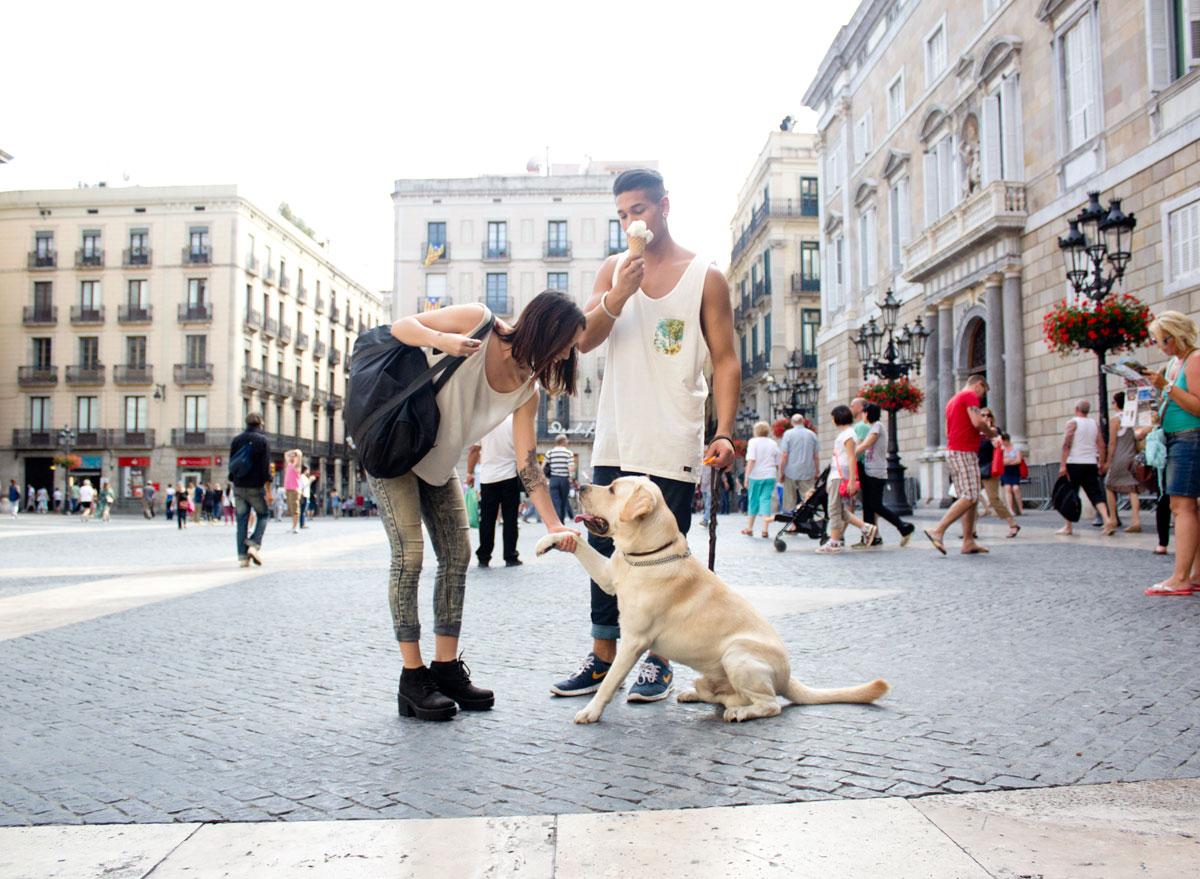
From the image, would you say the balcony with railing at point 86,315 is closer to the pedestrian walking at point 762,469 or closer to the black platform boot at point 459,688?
the pedestrian walking at point 762,469

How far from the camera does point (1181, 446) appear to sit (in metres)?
6.15

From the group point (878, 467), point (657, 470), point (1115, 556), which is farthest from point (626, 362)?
point (878, 467)

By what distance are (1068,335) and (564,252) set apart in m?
45.6

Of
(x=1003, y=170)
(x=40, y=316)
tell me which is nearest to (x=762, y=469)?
(x=1003, y=170)

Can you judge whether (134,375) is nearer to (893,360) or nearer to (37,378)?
(37,378)

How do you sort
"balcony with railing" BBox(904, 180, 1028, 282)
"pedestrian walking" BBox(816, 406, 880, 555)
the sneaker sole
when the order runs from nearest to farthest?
1. the sneaker sole
2. "pedestrian walking" BBox(816, 406, 880, 555)
3. "balcony with railing" BBox(904, 180, 1028, 282)

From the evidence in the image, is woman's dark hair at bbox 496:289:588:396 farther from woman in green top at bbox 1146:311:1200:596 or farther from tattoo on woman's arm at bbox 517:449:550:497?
woman in green top at bbox 1146:311:1200:596

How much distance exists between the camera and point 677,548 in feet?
11.2

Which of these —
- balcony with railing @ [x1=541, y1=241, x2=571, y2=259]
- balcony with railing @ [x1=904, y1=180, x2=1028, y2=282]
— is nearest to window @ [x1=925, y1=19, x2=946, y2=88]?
balcony with railing @ [x1=904, y1=180, x2=1028, y2=282]

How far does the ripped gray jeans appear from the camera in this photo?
3.57m

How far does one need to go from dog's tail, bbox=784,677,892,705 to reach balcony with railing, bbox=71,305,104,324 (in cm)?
5649

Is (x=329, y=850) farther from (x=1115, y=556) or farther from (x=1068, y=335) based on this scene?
(x=1068, y=335)

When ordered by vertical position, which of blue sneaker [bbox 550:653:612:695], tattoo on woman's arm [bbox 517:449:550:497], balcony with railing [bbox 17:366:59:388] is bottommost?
blue sneaker [bbox 550:653:612:695]

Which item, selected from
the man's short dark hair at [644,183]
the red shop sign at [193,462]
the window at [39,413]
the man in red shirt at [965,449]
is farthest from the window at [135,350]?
the man's short dark hair at [644,183]
